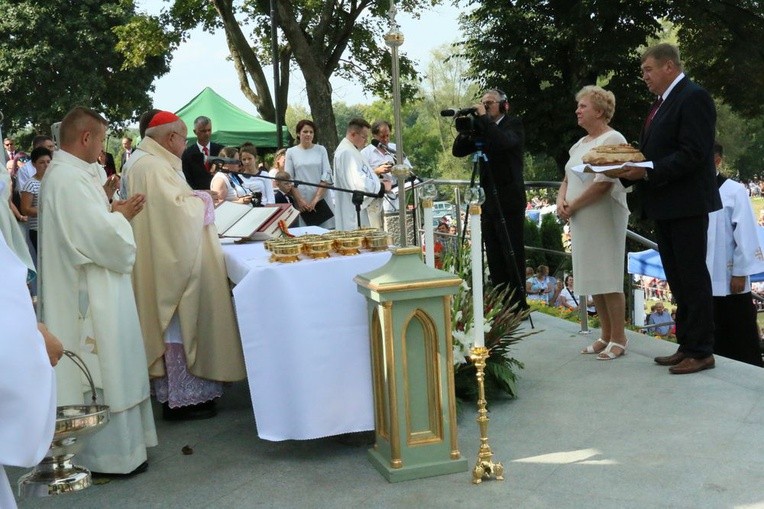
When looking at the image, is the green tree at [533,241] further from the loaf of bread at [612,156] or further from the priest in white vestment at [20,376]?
the priest in white vestment at [20,376]

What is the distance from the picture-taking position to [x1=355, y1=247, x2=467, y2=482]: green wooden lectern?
13.9 ft

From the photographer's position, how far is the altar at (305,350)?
4.55m

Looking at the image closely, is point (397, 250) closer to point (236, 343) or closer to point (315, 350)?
point (315, 350)

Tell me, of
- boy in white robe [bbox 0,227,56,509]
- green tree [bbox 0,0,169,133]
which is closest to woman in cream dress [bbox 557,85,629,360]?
boy in white robe [bbox 0,227,56,509]

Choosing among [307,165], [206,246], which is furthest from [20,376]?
[307,165]

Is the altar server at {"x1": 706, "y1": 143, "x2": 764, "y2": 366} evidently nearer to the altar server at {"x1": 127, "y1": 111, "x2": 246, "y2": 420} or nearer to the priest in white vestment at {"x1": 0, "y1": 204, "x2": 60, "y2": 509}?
A: the altar server at {"x1": 127, "y1": 111, "x2": 246, "y2": 420}

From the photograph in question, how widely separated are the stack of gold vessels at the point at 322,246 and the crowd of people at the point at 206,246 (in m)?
0.72

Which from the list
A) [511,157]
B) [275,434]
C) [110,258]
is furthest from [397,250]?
[511,157]

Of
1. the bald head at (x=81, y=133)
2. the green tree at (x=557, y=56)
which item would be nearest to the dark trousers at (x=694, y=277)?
the bald head at (x=81, y=133)

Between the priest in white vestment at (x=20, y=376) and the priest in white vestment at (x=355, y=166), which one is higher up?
the priest in white vestment at (x=355, y=166)

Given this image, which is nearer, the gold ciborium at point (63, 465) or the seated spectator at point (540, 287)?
the gold ciborium at point (63, 465)

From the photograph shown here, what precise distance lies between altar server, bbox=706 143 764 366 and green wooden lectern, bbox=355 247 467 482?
332 cm

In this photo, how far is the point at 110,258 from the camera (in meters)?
4.54

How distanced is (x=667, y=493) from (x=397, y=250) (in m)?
1.54
